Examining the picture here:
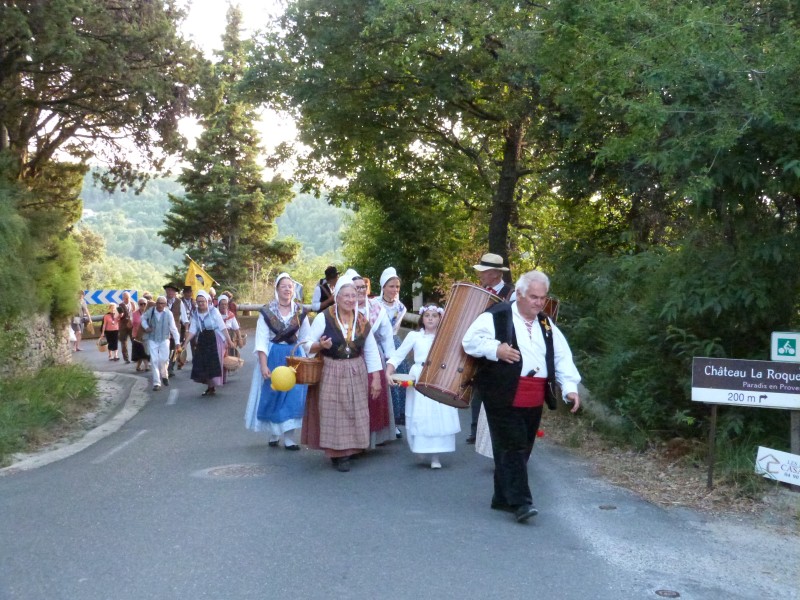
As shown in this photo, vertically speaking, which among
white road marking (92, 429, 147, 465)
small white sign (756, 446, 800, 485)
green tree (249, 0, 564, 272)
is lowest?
white road marking (92, 429, 147, 465)

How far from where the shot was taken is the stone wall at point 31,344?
1388 centimetres

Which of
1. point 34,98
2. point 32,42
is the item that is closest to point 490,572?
point 32,42

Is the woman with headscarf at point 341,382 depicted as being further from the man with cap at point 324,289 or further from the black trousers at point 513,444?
the man with cap at point 324,289

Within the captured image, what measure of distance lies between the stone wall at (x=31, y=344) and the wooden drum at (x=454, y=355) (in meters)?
7.72

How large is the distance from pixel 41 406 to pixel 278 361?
359 centimetres

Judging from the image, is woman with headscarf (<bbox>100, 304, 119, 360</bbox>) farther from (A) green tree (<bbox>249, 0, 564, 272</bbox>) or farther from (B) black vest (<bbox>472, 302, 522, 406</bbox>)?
(B) black vest (<bbox>472, 302, 522, 406</bbox>)

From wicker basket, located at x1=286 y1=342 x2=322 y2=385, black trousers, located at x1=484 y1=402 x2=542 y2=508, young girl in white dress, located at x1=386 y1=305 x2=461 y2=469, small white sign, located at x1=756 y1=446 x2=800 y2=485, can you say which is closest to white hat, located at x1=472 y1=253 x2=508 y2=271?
young girl in white dress, located at x1=386 y1=305 x2=461 y2=469

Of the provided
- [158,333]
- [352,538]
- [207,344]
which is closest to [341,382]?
[352,538]

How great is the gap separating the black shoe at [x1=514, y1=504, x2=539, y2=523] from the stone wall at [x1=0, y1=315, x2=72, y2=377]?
8.55 m

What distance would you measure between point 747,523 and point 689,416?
2393 mm

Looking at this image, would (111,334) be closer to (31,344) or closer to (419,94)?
(31,344)

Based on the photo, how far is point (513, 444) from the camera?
7.37 m

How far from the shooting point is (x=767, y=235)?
894 centimetres

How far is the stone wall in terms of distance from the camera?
13.9 m
